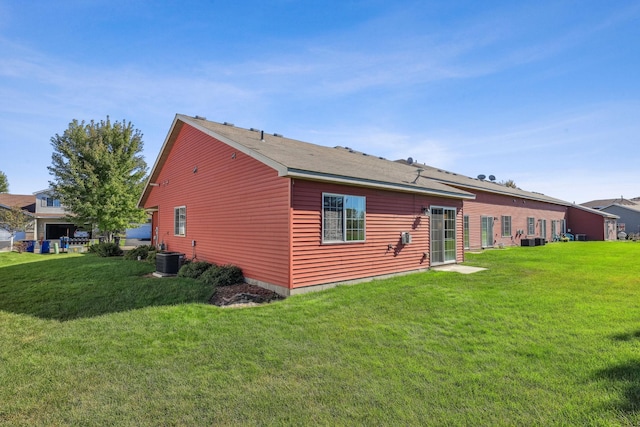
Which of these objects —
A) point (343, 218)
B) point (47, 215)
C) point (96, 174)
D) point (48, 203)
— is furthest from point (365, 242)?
point (48, 203)

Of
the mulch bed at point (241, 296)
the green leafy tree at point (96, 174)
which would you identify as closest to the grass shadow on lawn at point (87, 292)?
the mulch bed at point (241, 296)

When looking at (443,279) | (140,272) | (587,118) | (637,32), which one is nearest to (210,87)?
(140,272)

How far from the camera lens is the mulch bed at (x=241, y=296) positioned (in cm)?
667

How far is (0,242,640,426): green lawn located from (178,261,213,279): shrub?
90.1 inches

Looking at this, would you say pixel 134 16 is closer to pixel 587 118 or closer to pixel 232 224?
pixel 232 224

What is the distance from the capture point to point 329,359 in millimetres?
3807

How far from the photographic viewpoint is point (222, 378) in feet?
11.0

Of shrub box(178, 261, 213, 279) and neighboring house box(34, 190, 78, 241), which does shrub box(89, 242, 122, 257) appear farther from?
neighboring house box(34, 190, 78, 241)

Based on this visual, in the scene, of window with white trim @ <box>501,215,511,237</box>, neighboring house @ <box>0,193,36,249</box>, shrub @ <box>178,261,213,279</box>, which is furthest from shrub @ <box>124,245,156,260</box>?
window with white trim @ <box>501,215,511,237</box>

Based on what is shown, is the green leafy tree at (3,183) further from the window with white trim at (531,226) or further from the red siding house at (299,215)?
the window with white trim at (531,226)

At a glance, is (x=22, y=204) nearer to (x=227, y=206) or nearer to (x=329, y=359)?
(x=227, y=206)

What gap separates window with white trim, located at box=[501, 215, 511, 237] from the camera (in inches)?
804

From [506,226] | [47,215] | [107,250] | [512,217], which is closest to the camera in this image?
[107,250]

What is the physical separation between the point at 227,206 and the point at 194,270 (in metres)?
2.20
